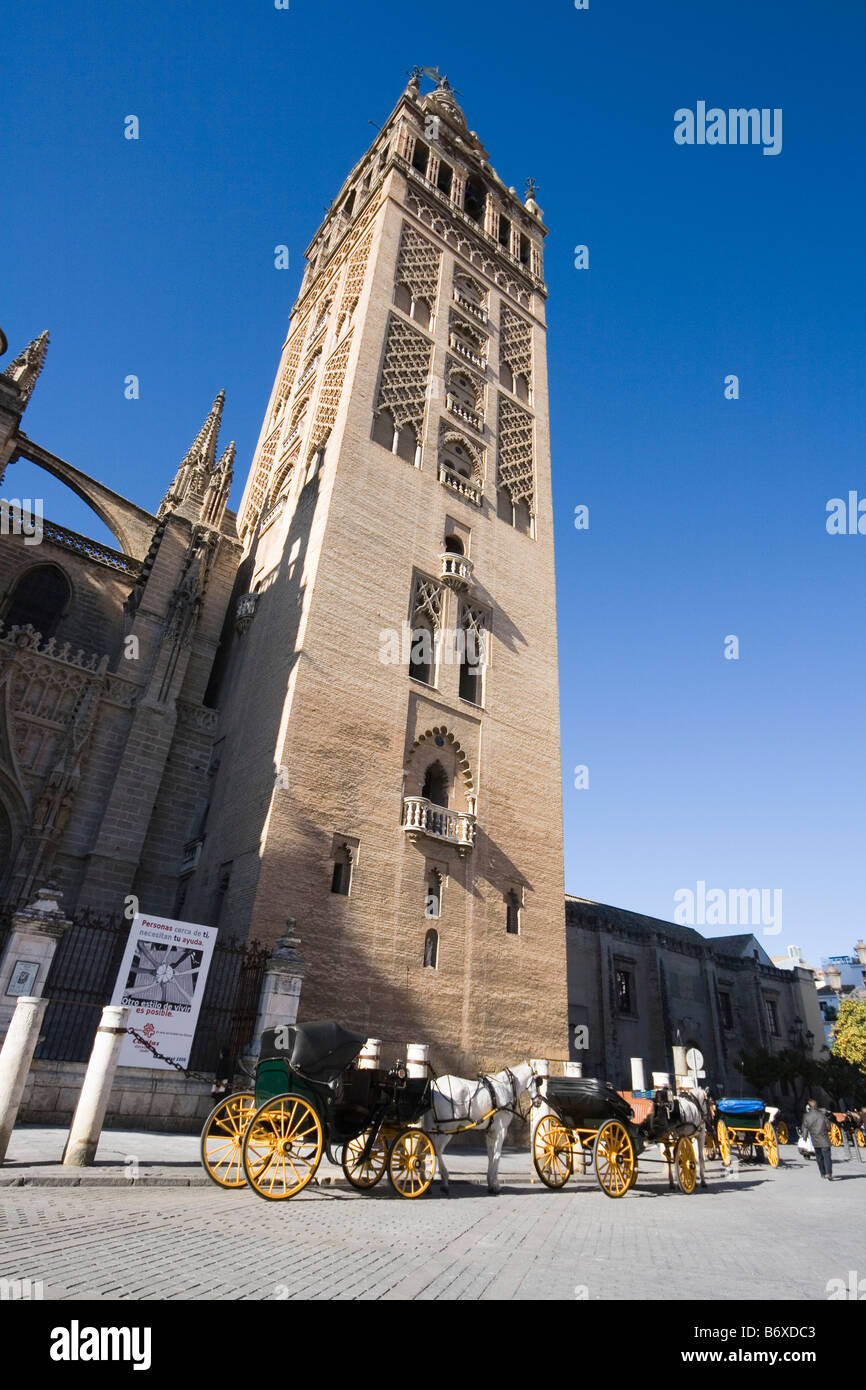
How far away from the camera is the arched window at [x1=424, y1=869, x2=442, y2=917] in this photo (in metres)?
16.3

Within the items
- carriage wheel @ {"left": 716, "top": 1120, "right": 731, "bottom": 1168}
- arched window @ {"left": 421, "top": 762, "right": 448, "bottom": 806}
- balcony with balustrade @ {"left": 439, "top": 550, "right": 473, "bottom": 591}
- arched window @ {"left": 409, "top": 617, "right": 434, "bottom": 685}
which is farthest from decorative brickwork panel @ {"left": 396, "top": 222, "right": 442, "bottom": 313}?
carriage wheel @ {"left": 716, "top": 1120, "right": 731, "bottom": 1168}

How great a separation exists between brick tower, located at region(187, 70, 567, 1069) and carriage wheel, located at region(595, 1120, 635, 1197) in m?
6.00

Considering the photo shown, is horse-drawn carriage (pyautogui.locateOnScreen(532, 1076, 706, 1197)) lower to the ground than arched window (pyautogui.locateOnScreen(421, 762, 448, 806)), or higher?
lower

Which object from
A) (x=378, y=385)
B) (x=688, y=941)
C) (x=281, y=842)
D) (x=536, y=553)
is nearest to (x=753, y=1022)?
(x=688, y=941)

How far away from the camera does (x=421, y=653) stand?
19.0m

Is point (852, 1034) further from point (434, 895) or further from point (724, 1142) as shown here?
point (434, 895)

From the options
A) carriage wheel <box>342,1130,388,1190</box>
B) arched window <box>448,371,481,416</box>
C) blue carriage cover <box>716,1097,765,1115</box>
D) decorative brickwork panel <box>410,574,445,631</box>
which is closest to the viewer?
carriage wheel <box>342,1130,388,1190</box>

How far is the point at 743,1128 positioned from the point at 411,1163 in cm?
1134

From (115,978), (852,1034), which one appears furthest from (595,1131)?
(852,1034)

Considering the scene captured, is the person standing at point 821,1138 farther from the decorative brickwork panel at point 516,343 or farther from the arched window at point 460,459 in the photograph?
the decorative brickwork panel at point 516,343

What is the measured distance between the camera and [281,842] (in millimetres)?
14242

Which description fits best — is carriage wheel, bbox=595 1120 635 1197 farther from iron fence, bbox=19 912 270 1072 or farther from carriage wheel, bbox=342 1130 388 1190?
iron fence, bbox=19 912 270 1072

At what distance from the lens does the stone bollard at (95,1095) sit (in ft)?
23.2

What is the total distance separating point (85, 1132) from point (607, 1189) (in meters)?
5.98
